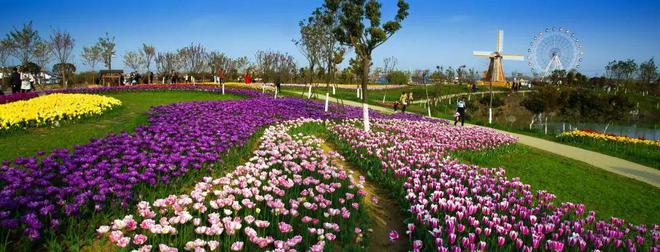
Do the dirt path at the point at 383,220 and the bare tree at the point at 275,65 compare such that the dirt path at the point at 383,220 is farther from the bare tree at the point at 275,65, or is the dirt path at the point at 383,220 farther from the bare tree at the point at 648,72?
the bare tree at the point at 648,72

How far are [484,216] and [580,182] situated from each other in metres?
7.31

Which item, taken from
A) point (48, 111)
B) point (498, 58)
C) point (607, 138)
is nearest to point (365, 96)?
point (48, 111)

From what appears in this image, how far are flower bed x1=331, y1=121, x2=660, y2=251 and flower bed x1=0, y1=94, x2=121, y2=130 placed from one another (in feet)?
32.7

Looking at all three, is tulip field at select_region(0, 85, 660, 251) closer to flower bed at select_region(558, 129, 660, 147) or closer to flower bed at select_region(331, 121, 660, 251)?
flower bed at select_region(331, 121, 660, 251)

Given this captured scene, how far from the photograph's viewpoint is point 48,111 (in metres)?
13.3

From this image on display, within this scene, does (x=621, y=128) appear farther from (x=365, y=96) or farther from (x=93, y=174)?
(x=93, y=174)

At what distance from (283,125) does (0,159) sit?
24.8 ft

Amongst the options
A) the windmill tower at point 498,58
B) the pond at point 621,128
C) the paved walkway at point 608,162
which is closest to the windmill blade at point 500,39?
the windmill tower at point 498,58

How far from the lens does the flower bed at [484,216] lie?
4.84 m

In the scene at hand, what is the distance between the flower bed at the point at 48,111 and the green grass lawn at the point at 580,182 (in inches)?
505

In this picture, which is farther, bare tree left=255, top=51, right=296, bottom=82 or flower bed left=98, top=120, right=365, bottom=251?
bare tree left=255, top=51, right=296, bottom=82

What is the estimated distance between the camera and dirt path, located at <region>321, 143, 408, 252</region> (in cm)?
589

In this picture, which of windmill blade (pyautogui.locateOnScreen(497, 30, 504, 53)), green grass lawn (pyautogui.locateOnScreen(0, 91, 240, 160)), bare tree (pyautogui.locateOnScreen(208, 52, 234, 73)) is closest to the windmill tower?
windmill blade (pyautogui.locateOnScreen(497, 30, 504, 53))

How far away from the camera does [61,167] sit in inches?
235
